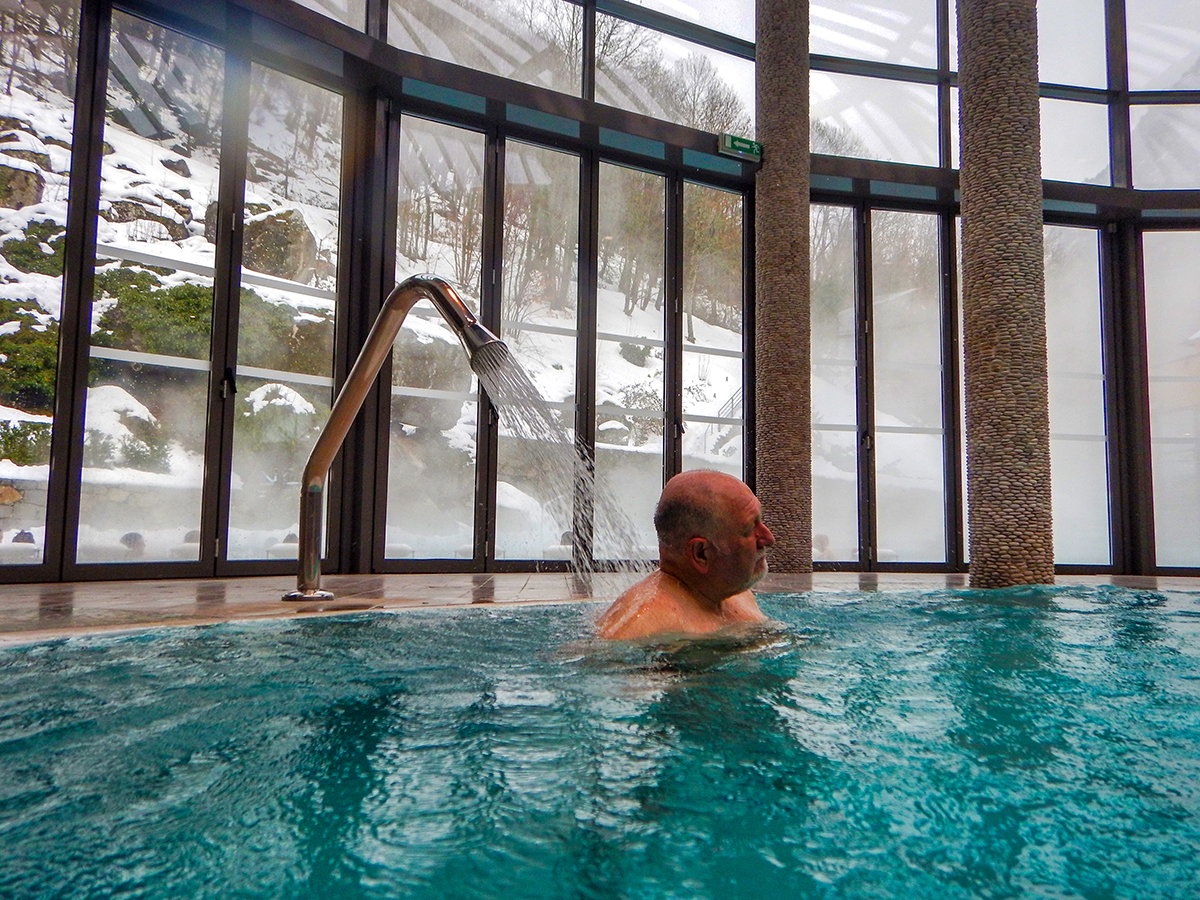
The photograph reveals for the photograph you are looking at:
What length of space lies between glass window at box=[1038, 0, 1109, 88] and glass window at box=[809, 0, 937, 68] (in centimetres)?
146

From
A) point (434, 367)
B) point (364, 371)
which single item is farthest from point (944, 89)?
point (364, 371)

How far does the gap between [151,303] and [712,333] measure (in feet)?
18.1

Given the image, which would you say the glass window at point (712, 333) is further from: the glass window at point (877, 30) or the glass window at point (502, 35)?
the glass window at point (877, 30)

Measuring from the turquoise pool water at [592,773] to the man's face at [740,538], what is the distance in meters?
0.25

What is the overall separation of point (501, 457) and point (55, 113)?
13.9 ft

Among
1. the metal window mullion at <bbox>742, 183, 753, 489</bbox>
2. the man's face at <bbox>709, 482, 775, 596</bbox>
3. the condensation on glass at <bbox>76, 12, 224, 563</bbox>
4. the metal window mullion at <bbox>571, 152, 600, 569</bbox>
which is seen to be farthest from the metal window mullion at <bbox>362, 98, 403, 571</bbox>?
the man's face at <bbox>709, 482, 775, 596</bbox>

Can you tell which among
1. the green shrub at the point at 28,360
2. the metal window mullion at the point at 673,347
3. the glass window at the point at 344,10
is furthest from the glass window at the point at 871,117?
the green shrub at the point at 28,360

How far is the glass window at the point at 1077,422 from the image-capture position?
9.31 m

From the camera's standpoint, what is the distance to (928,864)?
0.89 m

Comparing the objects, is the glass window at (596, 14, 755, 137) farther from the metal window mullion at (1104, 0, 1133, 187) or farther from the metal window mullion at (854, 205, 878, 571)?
the metal window mullion at (1104, 0, 1133, 187)

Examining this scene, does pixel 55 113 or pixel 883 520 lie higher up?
pixel 55 113

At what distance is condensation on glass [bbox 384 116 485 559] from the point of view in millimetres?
6988

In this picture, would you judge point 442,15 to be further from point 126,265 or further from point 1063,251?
point 1063,251

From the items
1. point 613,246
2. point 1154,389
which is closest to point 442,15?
point 613,246
